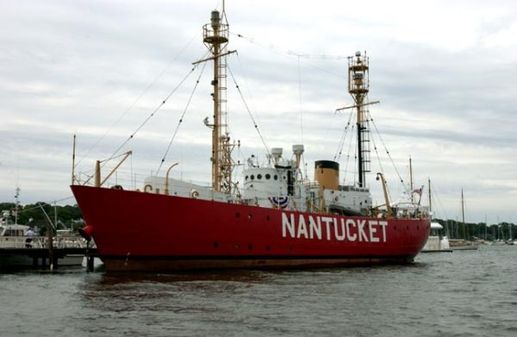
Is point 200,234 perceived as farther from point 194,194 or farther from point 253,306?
point 253,306

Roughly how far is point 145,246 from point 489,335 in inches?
553

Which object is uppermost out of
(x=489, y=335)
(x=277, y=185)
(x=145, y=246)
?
(x=277, y=185)

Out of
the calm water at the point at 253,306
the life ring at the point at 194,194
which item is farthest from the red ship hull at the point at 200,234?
the calm water at the point at 253,306

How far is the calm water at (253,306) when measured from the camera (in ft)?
46.1

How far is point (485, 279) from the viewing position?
27.4 metres

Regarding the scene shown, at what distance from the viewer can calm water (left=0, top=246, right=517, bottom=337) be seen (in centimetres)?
1405

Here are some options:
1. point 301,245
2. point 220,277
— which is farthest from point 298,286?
point 301,245

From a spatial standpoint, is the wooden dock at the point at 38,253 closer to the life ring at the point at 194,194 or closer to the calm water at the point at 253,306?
the calm water at the point at 253,306

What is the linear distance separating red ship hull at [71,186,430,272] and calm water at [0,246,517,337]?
1.22 m

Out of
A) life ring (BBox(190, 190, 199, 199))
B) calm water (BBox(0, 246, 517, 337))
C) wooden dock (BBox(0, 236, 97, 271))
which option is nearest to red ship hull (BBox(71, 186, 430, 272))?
life ring (BBox(190, 190, 199, 199))

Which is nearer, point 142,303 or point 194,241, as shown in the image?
point 142,303

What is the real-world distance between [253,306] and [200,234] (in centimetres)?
864

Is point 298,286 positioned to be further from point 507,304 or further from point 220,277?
point 507,304

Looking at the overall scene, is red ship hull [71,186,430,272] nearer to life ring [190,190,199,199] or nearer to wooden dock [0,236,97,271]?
life ring [190,190,199,199]
